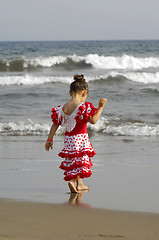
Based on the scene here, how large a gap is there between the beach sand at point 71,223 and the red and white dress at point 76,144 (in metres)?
0.60

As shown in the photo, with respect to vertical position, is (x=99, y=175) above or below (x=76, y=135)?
below

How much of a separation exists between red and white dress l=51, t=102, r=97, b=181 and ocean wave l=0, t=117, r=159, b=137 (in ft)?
12.0

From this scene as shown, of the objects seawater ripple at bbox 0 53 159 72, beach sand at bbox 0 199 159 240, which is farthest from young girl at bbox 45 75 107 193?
seawater ripple at bbox 0 53 159 72

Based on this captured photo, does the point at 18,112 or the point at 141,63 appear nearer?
the point at 18,112

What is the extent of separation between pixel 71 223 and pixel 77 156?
1.12 metres

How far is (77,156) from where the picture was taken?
4.14 metres

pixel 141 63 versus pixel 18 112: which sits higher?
pixel 141 63

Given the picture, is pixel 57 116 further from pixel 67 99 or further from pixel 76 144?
pixel 67 99

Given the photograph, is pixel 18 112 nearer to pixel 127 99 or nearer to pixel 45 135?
pixel 45 135

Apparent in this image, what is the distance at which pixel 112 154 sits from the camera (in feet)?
19.8

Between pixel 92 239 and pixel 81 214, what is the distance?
552mm

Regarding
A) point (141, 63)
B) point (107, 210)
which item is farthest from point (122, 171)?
point (141, 63)

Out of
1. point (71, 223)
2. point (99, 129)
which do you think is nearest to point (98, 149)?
point (99, 129)

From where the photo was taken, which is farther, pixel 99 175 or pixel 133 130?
pixel 133 130
